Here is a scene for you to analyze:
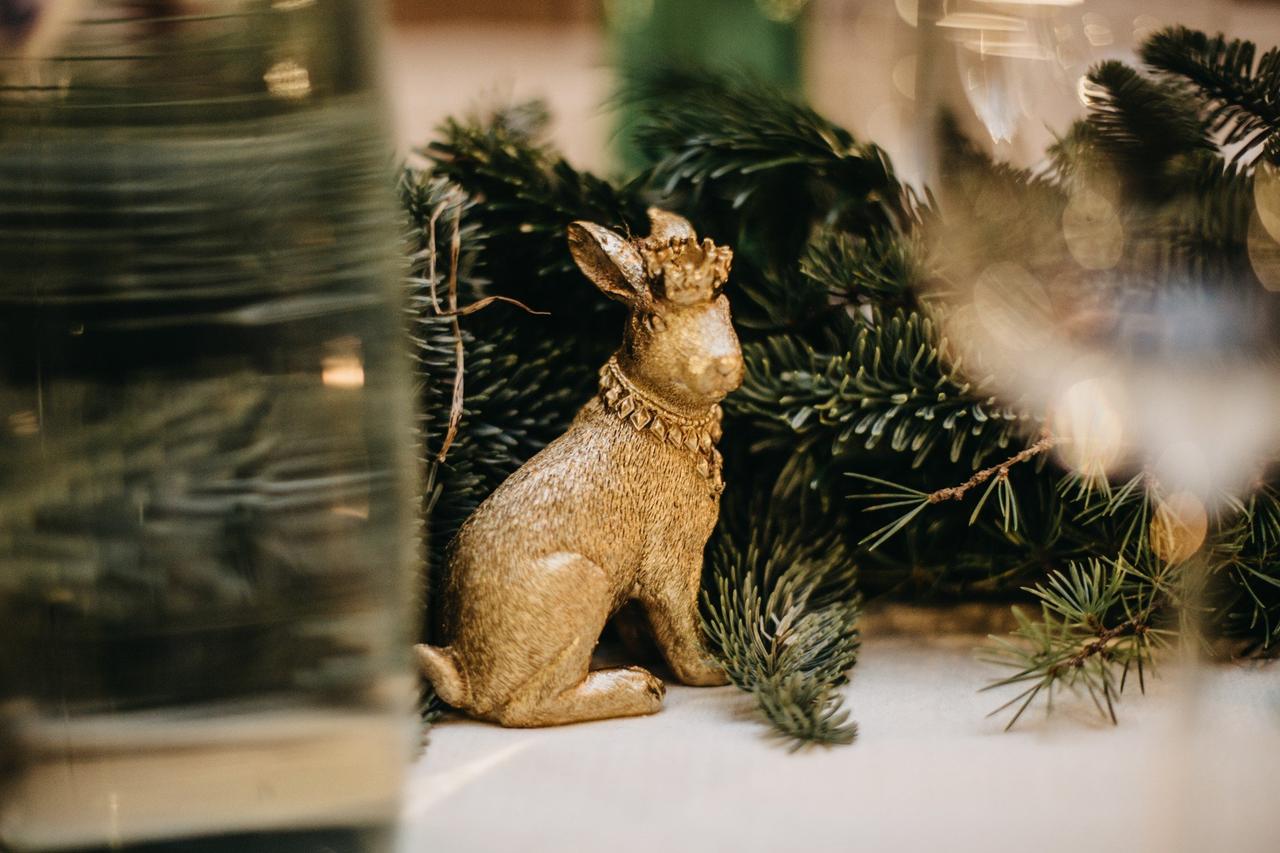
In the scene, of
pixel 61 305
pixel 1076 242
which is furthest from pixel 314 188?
pixel 1076 242

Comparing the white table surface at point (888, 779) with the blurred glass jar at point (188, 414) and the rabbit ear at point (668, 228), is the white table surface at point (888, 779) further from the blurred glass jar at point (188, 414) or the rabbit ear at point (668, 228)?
the rabbit ear at point (668, 228)

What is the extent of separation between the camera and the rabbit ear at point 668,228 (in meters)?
0.37

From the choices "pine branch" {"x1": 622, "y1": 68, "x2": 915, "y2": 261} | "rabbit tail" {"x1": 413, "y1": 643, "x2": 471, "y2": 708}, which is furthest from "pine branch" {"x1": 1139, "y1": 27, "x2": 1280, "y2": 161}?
"rabbit tail" {"x1": 413, "y1": 643, "x2": 471, "y2": 708}

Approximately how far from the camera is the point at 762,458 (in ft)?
1.54

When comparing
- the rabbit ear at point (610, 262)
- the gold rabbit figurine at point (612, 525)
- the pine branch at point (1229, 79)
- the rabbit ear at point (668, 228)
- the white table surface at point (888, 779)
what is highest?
the pine branch at point (1229, 79)

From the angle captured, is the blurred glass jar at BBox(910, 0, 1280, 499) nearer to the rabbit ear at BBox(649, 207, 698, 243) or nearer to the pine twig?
the pine twig

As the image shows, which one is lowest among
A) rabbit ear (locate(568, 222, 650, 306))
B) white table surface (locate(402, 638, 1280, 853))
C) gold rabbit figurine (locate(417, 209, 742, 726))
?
white table surface (locate(402, 638, 1280, 853))

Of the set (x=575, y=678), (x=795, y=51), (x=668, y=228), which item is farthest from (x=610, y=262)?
(x=795, y=51)

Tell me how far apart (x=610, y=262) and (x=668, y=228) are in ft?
0.08

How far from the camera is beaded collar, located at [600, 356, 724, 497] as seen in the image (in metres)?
0.38

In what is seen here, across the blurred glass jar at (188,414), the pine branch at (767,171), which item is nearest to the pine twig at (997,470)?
the pine branch at (767,171)

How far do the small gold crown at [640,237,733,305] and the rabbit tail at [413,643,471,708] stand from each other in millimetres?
149

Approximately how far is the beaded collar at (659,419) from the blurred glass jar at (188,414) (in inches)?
5.4

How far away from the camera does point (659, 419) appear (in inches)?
14.9
